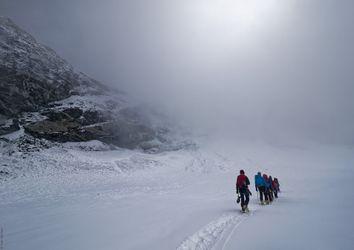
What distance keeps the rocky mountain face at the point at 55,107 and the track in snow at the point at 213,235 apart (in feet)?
144

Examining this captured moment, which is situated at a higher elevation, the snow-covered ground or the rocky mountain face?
the rocky mountain face

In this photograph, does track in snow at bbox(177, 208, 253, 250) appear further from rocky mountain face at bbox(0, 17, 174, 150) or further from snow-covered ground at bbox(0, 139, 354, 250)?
rocky mountain face at bbox(0, 17, 174, 150)

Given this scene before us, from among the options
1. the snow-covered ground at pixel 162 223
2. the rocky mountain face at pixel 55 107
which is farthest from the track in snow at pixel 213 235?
the rocky mountain face at pixel 55 107

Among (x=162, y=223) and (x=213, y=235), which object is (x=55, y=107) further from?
(x=213, y=235)

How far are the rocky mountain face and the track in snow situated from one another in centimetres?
4377

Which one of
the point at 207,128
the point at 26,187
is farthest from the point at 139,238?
the point at 207,128

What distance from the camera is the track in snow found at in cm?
859

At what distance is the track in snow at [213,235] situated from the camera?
8586mm

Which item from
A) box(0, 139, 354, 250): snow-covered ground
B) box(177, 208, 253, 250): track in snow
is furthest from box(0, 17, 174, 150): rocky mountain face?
box(177, 208, 253, 250): track in snow

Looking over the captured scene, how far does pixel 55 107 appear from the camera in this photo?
2389 inches

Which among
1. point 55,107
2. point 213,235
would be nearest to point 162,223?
point 213,235

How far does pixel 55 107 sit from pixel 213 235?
57.0 meters

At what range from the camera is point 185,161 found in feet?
178

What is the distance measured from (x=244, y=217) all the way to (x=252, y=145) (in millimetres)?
69558
